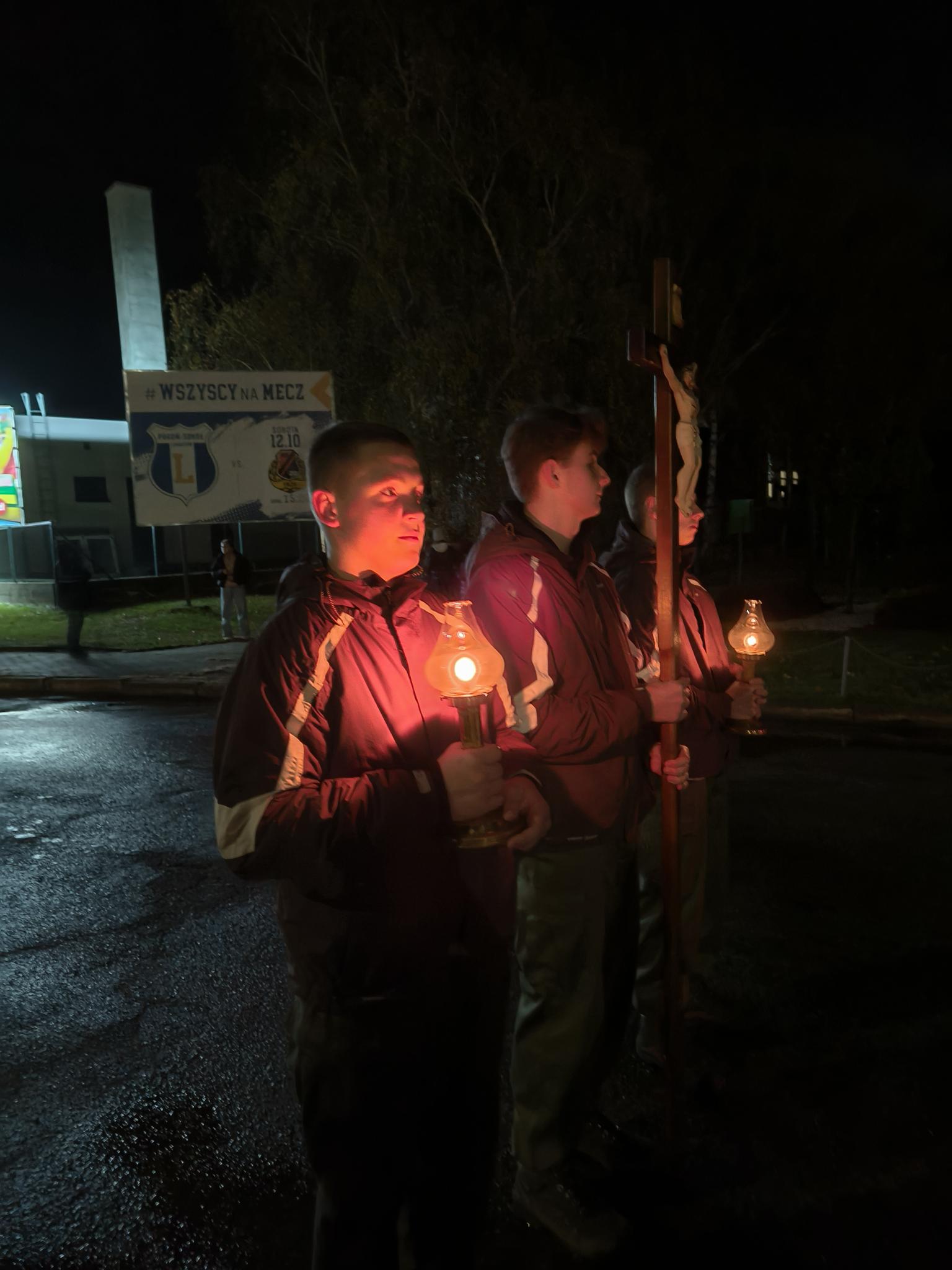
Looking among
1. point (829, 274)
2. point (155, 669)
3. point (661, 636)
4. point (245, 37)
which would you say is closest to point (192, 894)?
point (661, 636)

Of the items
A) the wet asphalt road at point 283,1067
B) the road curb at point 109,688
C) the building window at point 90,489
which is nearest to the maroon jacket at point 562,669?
the wet asphalt road at point 283,1067

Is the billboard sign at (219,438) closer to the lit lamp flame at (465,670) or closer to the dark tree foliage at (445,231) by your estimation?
the dark tree foliage at (445,231)

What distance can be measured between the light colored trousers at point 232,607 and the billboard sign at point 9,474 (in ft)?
45.4

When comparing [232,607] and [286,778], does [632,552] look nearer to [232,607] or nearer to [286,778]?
[286,778]

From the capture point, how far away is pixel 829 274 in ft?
67.4

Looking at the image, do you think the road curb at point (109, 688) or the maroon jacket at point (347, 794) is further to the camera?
the road curb at point (109, 688)

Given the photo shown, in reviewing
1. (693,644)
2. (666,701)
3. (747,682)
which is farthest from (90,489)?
(666,701)

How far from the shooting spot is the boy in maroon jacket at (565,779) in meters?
2.47

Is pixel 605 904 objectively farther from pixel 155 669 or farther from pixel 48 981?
pixel 155 669

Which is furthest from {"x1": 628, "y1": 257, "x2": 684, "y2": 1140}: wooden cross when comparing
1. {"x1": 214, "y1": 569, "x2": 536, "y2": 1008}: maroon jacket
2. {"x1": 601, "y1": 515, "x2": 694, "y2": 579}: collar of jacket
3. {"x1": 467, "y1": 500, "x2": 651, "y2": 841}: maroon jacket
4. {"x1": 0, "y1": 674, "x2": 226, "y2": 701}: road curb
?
{"x1": 0, "y1": 674, "x2": 226, "y2": 701}: road curb

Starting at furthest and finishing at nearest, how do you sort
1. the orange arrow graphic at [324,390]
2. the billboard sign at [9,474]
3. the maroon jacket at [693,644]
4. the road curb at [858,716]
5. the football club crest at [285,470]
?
the billboard sign at [9,474]
the football club crest at [285,470]
the orange arrow graphic at [324,390]
the road curb at [858,716]
the maroon jacket at [693,644]

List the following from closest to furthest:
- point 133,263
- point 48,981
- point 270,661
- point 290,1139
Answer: point 270,661, point 290,1139, point 48,981, point 133,263

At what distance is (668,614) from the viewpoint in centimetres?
262

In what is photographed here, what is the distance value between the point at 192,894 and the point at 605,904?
3280 mm
